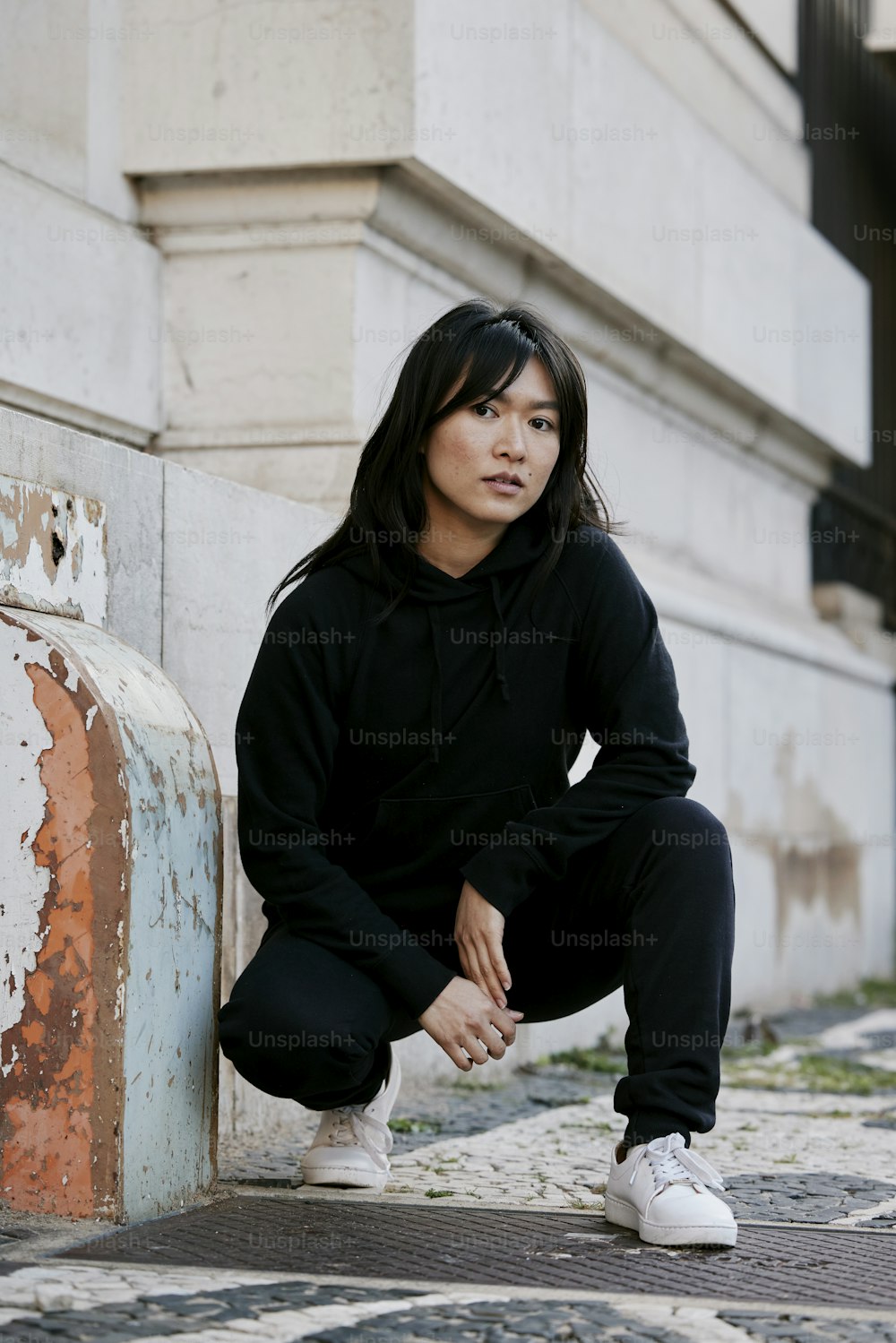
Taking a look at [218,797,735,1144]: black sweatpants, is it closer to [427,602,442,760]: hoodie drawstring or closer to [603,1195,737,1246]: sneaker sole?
[603,1195,737,1246]: sneaker sole

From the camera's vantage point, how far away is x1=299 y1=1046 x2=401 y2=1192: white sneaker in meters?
3.16

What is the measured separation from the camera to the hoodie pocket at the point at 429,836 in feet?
10.4

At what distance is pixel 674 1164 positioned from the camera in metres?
2.78

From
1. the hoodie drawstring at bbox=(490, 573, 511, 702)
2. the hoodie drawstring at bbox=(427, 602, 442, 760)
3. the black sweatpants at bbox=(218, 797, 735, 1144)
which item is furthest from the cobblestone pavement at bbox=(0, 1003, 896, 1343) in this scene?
the hoodie drawstring at bbox=(490, 573, 511, 702)

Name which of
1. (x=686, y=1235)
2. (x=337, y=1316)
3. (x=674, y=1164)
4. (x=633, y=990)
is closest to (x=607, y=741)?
(x=633, y=990)

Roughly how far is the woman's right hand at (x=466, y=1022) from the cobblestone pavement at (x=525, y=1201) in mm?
330

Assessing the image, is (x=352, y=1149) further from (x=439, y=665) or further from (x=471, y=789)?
(x=439, y=665)

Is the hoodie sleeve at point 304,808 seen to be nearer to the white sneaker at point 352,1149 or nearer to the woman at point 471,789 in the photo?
the woman at point 471,789

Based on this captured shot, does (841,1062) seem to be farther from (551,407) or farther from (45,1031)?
(45,1031)

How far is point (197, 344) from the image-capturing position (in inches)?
200

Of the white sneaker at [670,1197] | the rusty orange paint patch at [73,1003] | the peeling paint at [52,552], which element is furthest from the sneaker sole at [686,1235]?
the peeling paint at [52,552]

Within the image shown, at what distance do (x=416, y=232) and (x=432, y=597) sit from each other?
2.29m

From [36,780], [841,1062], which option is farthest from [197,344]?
[841,1062]

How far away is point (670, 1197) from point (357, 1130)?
69 centimetres
